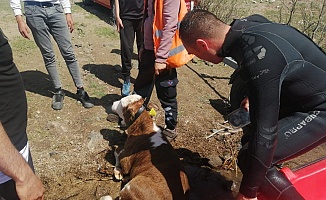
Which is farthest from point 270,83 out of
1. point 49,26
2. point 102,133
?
point 49,26

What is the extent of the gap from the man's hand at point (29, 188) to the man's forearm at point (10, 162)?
2cm

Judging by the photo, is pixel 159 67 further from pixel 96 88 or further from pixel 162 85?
pixel 96 88

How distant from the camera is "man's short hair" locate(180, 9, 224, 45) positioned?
216 centimetres

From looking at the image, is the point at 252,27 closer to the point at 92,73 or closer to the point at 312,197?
the point at 312,197

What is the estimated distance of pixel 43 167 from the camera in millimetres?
3562

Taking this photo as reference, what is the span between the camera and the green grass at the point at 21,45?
21.2 ft

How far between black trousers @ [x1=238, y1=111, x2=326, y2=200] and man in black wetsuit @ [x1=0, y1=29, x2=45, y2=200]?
135 cm

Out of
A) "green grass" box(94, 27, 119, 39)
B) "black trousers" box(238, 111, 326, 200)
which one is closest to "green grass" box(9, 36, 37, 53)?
"green grass" box(94, 27, 119, 39)

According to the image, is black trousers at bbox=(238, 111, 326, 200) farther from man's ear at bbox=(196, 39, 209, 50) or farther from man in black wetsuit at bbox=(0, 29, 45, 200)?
man in black wetsuit at bbox=(0, 29, 45, 200)

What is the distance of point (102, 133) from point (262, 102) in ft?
8.83

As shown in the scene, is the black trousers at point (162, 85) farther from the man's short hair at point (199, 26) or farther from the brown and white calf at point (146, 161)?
the man's short hair at point (199, 26)

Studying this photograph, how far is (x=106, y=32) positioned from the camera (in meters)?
7.82

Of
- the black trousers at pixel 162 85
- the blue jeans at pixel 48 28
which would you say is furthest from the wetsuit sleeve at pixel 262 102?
the blue jeans at pixel 48 28

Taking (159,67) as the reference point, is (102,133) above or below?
below
